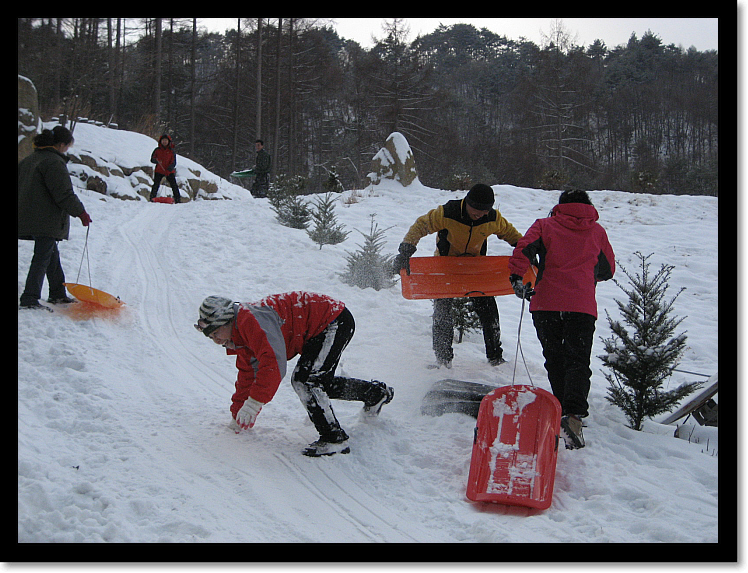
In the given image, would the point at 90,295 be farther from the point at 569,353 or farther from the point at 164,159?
the point at 164,159

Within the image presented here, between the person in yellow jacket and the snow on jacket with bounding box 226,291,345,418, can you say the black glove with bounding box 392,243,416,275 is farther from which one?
the snow on jacket with bounding box 226,291,345,418

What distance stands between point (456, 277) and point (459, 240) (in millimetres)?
344

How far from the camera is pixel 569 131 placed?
27094 mm

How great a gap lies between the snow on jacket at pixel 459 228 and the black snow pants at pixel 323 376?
1.51 m

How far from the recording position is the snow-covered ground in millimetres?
2932

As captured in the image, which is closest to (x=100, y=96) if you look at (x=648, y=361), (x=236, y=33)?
(x=236, y=33)

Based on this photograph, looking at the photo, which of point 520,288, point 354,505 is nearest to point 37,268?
point 354,505

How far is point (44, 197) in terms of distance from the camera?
18.2 feet

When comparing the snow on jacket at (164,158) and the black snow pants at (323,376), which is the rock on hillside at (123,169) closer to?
the snow on jacket at (164,158)

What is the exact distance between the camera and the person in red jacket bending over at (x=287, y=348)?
11.5 ft

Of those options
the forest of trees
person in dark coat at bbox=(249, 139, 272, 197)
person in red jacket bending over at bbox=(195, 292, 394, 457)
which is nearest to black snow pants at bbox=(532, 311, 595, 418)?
person in red jacket bending over at bbox=(195, 292, 394, 457)

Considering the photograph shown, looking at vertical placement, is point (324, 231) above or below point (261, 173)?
below
